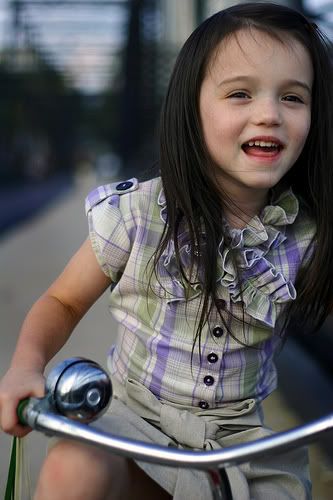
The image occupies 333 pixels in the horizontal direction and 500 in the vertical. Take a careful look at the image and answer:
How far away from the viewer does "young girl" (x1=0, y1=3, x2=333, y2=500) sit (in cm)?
171

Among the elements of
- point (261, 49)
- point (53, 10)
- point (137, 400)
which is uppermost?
point (261, 49)

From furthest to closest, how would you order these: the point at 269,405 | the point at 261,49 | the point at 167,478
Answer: the point at 269,405 < the point at 261,49 < the point at 167,478

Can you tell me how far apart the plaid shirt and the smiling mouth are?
0.17m

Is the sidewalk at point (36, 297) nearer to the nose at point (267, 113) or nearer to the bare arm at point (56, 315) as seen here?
the bare arm at point (56, 315)

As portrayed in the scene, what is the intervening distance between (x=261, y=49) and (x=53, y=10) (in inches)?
824

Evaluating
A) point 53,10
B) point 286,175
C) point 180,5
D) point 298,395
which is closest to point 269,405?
point 298,395

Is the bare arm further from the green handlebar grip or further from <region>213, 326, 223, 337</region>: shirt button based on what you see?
<region>213, 326, 223, 337</region>: shirt button

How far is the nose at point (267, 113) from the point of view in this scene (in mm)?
1663

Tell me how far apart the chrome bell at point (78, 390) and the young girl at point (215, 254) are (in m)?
0.35

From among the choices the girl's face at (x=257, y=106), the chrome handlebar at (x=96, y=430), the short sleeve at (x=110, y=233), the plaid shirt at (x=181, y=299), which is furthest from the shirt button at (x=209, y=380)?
the chrome handlebar at (x=96, y=430)

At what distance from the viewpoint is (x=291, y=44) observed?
174 cm

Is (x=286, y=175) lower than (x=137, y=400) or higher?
higher

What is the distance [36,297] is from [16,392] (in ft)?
16.0

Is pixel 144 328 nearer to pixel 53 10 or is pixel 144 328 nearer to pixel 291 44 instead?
pixel 291 44
